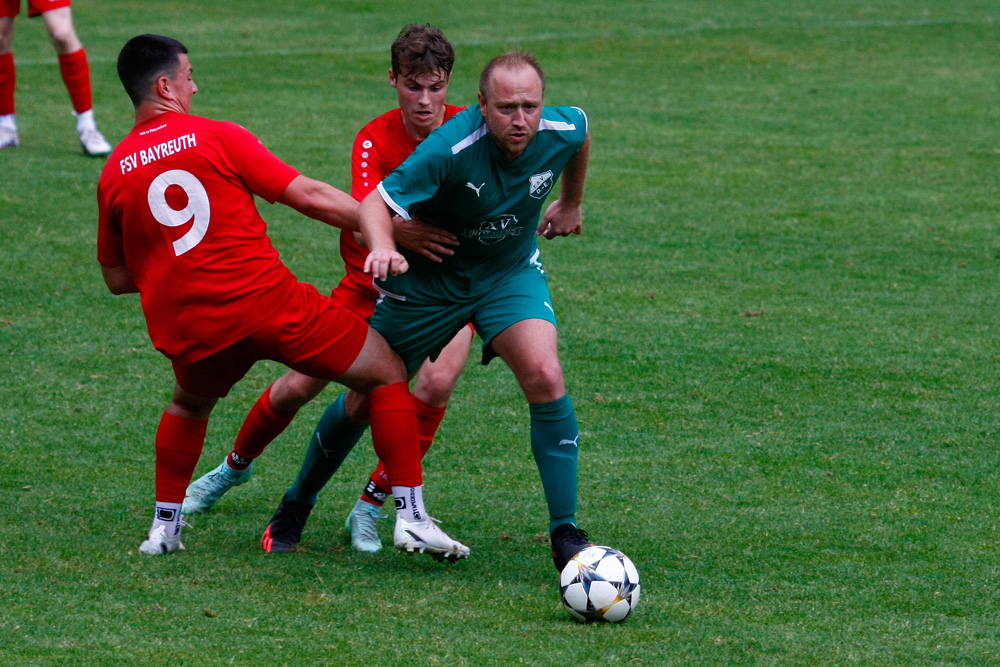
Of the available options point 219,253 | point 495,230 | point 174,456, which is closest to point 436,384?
point 495,230

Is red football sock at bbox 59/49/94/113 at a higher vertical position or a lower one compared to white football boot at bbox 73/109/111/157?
higher

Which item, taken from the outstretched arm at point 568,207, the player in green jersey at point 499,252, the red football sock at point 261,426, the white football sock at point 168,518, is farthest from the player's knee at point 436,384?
the white football sock at point 168,518

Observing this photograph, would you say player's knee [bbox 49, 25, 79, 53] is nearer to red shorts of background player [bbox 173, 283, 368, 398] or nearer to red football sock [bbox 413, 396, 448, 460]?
red football sock [bbox 413, 396, 448, 460]

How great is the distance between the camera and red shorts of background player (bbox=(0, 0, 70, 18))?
36.1 ft

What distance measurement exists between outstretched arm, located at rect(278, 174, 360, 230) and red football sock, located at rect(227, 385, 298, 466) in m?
1.04

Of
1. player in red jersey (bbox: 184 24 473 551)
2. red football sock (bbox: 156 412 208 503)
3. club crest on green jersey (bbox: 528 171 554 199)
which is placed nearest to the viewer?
club crest on green jersey (bbox: 528 171 554 199)

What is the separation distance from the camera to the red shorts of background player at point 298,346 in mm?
4531

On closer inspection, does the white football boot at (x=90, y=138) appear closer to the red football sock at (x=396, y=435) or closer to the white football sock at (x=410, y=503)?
the red football sock at (x=396, y=435)

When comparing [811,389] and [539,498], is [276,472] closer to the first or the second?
[539,498]

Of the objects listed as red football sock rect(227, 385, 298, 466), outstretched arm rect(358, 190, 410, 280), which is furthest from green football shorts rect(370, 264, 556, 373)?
red football sock rect(227, 385, 298, 466)

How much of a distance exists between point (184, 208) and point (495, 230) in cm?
110

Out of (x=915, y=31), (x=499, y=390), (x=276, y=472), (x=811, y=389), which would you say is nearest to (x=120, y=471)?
(x=276, y=472)

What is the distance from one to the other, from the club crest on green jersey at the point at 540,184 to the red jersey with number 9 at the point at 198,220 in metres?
0.86

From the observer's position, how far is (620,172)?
12.0m
